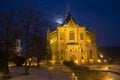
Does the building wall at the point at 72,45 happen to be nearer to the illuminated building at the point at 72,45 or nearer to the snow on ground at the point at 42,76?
the illuminated building at the point at 72,45

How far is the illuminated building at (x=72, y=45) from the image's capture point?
109 m

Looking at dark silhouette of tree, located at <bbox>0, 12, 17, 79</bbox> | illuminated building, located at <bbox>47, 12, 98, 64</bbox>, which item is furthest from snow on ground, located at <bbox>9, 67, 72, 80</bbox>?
illuminated building, located at <bbox>47, 12, 98, 64</bbox>

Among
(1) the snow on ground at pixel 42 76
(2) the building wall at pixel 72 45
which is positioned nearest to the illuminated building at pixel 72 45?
(2) the building wall at pixel 72 45

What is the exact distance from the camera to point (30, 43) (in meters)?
43.4

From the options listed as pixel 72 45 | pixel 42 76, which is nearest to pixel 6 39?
pixel 42 76

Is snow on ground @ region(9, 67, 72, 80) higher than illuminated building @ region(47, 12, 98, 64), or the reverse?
illuminated building @ region(47, 12, 98, 64)

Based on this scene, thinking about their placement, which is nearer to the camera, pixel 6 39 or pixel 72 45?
pixel 6 39

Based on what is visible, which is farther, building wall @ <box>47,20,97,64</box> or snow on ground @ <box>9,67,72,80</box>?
building wall @ <box>47,20,97,64</box>

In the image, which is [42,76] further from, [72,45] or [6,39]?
[72,45]

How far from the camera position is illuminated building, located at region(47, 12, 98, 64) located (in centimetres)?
10925

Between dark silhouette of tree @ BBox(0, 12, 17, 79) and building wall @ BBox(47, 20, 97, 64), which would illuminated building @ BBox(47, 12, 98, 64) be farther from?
dark silhouette of tree @ BBox(0, 12, 17, 79)

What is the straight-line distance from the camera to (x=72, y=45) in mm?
109062

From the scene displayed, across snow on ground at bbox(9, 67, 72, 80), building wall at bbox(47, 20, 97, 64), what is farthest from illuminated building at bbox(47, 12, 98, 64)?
snow on ground at bbox(9, 67, 72, 80)

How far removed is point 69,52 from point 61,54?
332cm
